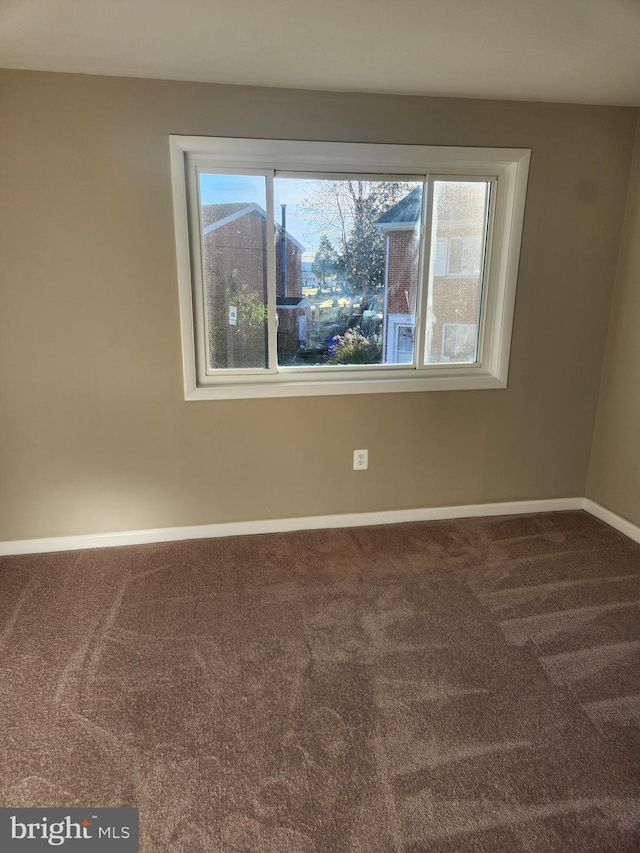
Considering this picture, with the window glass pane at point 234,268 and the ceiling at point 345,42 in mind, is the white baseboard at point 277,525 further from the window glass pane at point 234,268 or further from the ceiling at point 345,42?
the ceiling at point 345,42

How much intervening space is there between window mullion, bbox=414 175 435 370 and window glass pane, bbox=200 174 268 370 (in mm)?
858

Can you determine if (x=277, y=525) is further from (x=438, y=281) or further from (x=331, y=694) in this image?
(x=438, y=281)

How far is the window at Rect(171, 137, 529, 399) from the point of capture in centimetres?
274

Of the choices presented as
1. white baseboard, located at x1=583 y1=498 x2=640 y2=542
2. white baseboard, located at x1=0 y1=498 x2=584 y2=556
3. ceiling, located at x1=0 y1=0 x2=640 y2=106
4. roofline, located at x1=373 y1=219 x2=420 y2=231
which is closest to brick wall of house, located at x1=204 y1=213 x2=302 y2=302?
roofline, located at x1=373 y1=219 x2=420 y2=231

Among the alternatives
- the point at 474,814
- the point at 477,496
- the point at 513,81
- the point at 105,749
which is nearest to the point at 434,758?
the point at 474,814

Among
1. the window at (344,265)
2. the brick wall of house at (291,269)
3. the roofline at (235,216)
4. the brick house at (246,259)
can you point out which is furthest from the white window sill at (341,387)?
the roofline at (235,216)

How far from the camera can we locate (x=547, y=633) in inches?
88.6

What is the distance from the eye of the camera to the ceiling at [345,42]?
1.85 meters

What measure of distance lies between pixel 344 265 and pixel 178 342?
38.5 inches

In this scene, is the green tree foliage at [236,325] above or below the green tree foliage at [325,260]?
below

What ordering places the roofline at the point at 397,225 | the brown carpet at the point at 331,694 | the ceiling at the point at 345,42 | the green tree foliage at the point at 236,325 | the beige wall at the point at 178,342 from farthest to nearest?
the roofline at the point at 397,225
the green tree foliage at the point at 236,325
the beige wall at the point at 178,342
the ceiling at the point at 345,42
the brown carpet at the point at 331,694

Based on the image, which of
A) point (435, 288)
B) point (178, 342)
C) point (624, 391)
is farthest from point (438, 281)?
point (178, 342)

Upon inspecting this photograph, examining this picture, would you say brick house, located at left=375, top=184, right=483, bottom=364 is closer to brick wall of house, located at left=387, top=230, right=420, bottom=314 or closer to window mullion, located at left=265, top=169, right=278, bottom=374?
brick wall of house, located at left=387, top=230, right=420, bottom=314

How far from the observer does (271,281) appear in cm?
286
